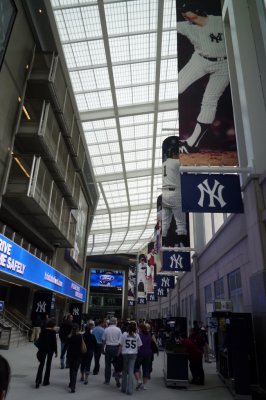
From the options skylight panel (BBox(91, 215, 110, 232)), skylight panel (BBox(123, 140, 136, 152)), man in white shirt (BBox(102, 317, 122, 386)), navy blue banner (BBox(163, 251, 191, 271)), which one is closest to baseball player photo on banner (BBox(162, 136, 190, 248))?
navy blue banner (BBox(163, 251, 191, 271))

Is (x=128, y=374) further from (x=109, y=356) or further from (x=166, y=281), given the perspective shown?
(x=166, y=281)

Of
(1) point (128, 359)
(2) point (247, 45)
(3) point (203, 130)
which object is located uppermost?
(2) point (247, 45)

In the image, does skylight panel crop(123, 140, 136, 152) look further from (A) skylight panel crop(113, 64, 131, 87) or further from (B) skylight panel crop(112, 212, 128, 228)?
(B) skylight panel crop(112, 212, 128, 228)

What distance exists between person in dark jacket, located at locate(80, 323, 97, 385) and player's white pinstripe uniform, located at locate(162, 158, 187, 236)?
27.7 ft

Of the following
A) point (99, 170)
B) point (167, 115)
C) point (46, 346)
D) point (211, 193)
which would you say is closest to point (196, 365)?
point (46, 346)

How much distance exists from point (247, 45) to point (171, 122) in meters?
14.2

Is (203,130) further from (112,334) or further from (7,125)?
(7,125)

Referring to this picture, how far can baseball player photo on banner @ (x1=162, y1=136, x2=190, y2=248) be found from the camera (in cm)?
1677

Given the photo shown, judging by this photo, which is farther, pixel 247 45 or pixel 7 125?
pixel 7 125

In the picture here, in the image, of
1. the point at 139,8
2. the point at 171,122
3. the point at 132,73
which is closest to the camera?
the point at 139,8

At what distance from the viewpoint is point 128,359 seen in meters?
7.51

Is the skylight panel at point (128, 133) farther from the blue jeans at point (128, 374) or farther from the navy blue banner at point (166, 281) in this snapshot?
the blue jeans at point (128, 374)

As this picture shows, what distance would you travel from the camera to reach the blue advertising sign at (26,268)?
11.9 metres

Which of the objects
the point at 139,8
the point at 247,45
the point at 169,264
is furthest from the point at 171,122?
the point at 247,45
